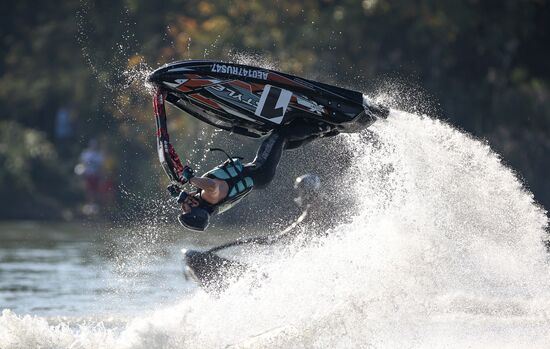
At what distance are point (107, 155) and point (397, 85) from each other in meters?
7.70

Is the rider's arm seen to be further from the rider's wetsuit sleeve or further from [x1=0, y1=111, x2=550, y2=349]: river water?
[x1=0, y1=111, x2=550, y2=349]: river water

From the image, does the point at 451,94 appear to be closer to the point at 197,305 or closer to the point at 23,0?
the point at 23,0

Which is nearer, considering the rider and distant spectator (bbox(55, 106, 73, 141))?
the rider

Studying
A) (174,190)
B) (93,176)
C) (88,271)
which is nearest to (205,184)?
(174,190)

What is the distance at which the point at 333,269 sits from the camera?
11031 mm

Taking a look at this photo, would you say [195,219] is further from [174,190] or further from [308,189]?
[308,189]

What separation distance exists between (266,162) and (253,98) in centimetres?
63

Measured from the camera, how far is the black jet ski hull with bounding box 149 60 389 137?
1087 cm

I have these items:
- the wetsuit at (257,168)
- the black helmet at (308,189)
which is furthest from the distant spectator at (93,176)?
the wetsuit at (257,168)

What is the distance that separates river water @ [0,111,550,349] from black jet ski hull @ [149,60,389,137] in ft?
2.37

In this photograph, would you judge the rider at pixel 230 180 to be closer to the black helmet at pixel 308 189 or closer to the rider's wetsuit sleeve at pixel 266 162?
the rider's wetsuit sleeve at pixel 266 162

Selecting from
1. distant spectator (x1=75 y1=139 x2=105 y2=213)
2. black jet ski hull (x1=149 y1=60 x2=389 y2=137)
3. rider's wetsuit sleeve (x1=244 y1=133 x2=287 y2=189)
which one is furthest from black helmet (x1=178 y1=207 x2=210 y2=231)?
distant spectator (x1=75 y1=139 x2=105 y2=213)

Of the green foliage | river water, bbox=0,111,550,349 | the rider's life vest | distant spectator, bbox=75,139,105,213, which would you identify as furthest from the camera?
distant spectator, bbox=75,139,105,213

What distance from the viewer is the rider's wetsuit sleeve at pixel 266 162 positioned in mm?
10875
